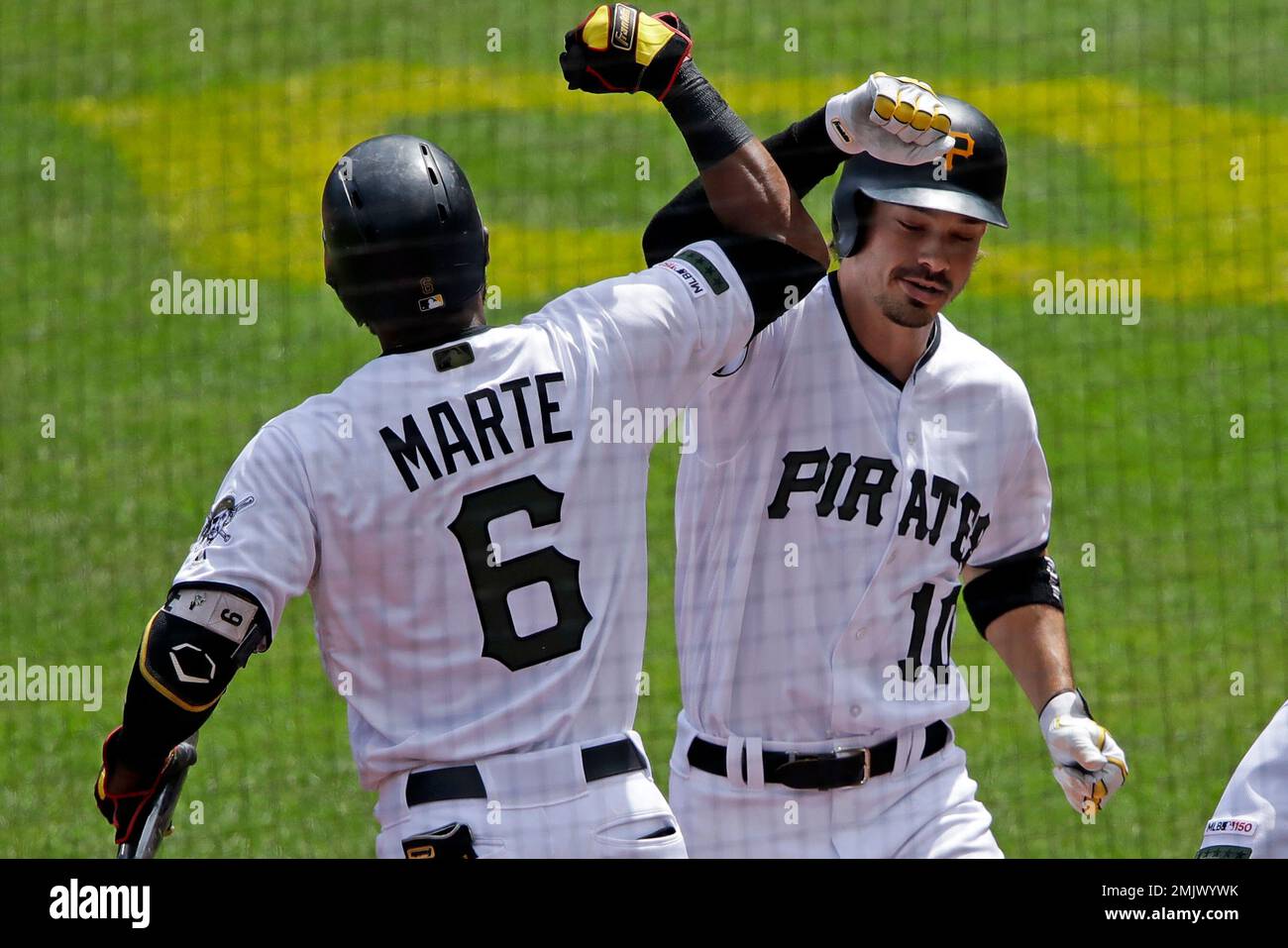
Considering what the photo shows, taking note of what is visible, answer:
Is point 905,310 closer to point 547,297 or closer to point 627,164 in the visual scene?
point 547,297

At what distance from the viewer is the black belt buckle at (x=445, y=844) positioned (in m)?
4.07

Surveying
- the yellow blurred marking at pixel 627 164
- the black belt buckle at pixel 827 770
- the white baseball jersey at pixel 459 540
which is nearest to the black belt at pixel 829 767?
the black belt buckle at pixel 827 770

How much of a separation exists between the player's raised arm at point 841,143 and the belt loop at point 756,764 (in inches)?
51.6

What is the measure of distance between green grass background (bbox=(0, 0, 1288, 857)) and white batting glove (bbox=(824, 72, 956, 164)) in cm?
410

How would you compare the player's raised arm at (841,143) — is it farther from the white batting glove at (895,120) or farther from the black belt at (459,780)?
the black belt at (459,780)

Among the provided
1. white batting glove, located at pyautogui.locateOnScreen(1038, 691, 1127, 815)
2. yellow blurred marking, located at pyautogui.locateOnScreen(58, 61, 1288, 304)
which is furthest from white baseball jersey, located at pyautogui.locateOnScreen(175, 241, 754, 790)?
yellow blurred marking, located at pyautogui.locateOnScreen(58, 61, 1288, 304)

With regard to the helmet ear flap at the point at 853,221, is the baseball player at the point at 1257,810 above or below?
below

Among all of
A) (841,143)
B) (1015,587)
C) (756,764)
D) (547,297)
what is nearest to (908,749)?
(756,764)

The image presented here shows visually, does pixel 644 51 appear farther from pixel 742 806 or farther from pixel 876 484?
pixel 742 806

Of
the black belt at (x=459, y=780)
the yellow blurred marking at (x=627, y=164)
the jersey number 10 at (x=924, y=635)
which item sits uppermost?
the yellow blurred marking at (x=627, y=164)

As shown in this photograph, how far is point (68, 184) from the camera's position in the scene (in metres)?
14.0

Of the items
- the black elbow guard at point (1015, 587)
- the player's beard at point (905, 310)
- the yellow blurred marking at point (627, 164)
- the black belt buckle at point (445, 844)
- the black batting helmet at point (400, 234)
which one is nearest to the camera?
the black belt buckle at point (445, 844)

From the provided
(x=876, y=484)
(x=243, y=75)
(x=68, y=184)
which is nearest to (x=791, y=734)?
(x=876, y=484)
